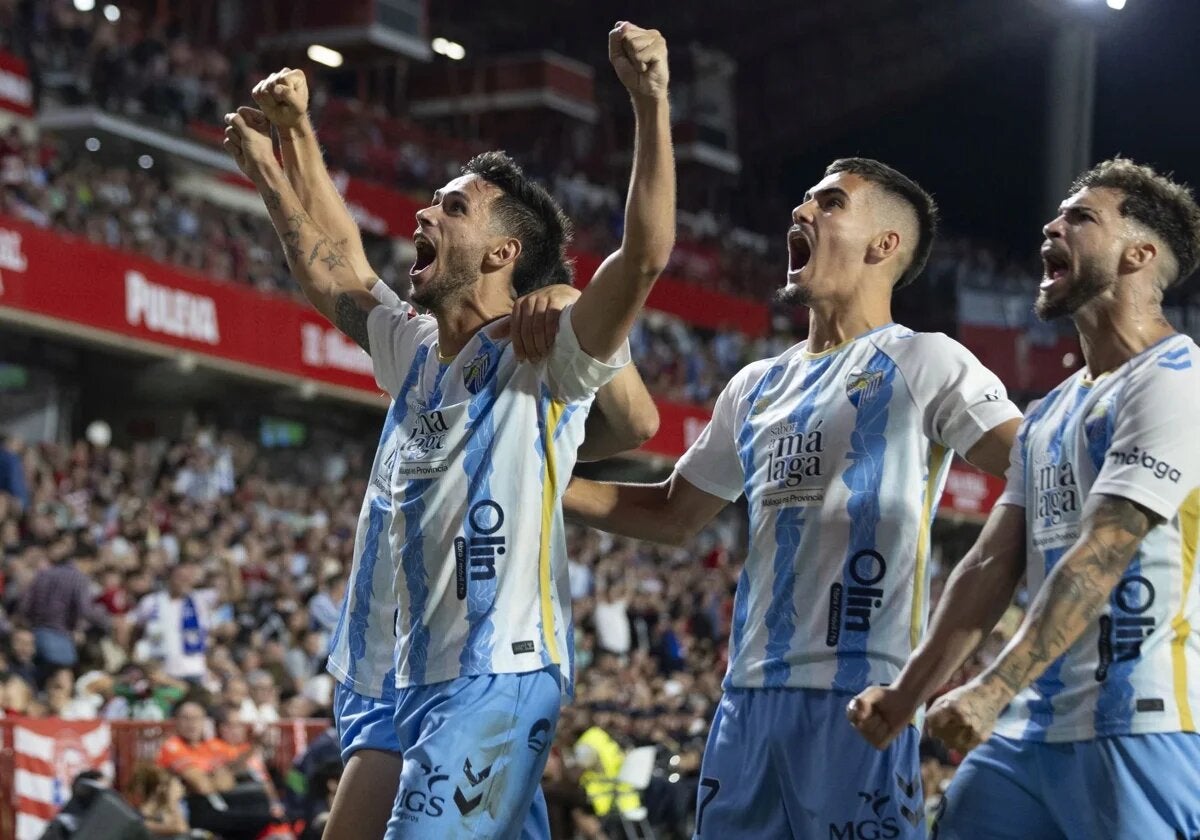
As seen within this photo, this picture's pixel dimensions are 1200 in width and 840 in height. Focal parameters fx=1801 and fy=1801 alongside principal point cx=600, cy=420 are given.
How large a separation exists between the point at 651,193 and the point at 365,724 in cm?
156

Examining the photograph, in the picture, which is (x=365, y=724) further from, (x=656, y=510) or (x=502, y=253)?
(x=502, y=253)

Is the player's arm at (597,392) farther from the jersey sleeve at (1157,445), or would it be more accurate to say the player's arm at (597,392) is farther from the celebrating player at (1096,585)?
the jersey sleeve at (1157,445)

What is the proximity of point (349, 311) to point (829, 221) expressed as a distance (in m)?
1.36

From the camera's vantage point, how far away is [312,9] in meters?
33.7

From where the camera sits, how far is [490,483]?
4277 millimetres

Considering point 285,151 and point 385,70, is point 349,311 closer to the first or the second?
point 285,151

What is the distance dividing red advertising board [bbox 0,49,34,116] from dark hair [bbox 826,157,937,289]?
20.9 m

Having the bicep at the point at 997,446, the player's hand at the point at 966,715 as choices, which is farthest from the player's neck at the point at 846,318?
the player's hand at the point at 966,715

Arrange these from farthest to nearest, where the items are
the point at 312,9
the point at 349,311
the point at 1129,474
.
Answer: the point at 312,9
the point at 349,311
the point at 1129,474

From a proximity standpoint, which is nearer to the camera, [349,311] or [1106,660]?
[1106,660]

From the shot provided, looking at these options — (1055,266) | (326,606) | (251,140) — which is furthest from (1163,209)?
(326,606)

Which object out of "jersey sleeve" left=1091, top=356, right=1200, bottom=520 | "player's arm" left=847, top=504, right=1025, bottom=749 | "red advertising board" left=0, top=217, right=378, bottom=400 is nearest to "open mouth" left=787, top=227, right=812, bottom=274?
"player's arm" left=847, top=504, right=1025, bottom=749

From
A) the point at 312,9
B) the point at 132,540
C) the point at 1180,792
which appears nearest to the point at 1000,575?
the point at 1180,792

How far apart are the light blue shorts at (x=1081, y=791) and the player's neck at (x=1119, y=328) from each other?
2.68 ft
